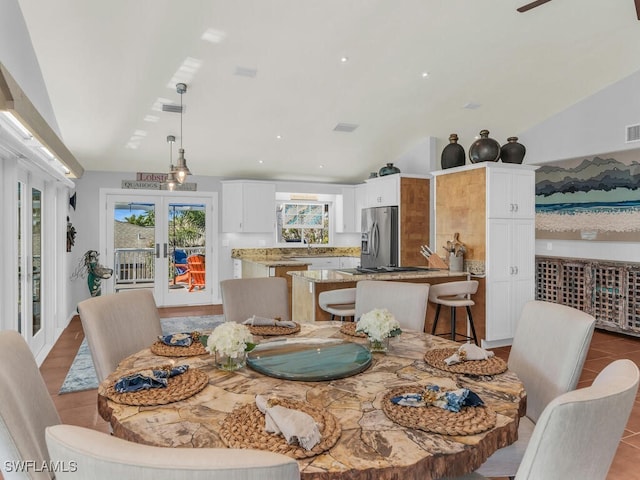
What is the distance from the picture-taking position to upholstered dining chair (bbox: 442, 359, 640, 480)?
922 millimetres

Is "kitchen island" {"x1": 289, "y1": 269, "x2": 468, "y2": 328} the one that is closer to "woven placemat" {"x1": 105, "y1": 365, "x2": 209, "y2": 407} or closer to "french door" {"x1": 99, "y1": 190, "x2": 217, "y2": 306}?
"woven placemat" {"x1": 105, "y1": 365, "x2": 209, "y2": 407}

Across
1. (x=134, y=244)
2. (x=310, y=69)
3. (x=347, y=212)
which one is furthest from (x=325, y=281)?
(x=134, y=244)

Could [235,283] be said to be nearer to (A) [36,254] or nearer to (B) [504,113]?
(A) [36,254]

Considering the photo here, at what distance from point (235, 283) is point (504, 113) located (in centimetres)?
478

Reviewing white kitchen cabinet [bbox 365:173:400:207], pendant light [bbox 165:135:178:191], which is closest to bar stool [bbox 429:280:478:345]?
white kitchen cabinet [bbox 365:173:400:207]

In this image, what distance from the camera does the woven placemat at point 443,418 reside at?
1.16 meters

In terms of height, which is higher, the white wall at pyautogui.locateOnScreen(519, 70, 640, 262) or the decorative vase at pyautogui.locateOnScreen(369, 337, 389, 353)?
the white wall at pyautogui.locateOnScreen(519, 70, 640, 262)

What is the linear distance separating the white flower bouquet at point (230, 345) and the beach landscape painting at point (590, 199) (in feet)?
18.7

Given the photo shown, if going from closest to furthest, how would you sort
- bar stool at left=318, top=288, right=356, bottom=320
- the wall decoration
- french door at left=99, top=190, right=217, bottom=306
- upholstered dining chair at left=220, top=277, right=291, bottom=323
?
upholstered dining chair at left=220, top=277, right=291, bottom=323
bar stool at left=318, top=288, right=356, bottom=320
the wall decoration
french door at left=99, top=190, right=217, bottom=306

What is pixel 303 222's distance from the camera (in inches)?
335

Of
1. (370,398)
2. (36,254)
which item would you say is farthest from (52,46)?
(370,398)

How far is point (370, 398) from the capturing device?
1410mm

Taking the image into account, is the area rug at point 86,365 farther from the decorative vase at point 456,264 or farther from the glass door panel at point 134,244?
the decorative vase at point 456,264

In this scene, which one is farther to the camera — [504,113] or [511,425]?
[504,113]
